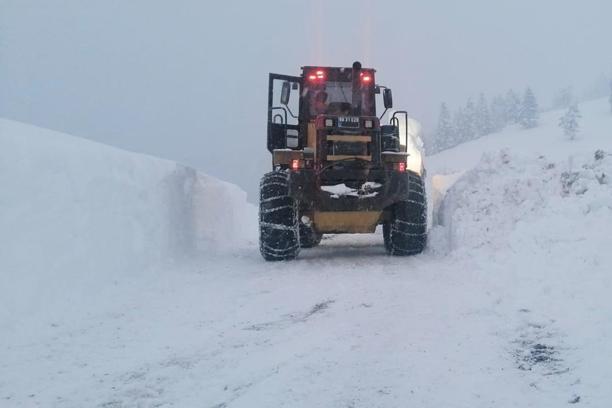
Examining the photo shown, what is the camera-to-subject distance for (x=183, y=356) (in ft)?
13.6

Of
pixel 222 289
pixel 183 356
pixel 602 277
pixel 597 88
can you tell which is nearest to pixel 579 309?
pixel 602 277

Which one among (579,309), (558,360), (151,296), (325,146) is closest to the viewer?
(558,360)

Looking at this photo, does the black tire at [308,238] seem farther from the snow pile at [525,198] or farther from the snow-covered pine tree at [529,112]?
the snow-covered pine tree at [529,112]

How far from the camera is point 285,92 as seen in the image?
970 cm


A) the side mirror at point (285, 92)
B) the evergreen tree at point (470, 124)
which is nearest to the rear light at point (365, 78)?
the side mirror at point (285, 92)

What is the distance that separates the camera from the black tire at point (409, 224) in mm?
9164

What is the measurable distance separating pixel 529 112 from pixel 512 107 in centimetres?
390

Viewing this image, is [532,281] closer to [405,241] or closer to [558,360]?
[558,360]

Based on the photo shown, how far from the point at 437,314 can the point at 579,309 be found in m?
1.19

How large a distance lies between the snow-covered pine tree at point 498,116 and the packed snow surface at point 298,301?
255 ft

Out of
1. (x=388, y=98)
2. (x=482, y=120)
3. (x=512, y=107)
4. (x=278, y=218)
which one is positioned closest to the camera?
(x=278, y=218)

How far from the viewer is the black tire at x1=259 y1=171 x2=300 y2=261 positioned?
29.6 feet

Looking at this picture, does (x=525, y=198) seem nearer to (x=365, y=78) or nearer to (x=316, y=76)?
(x=365, y=78)

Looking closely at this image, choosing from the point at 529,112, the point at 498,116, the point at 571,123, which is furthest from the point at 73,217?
the point at 498,116
